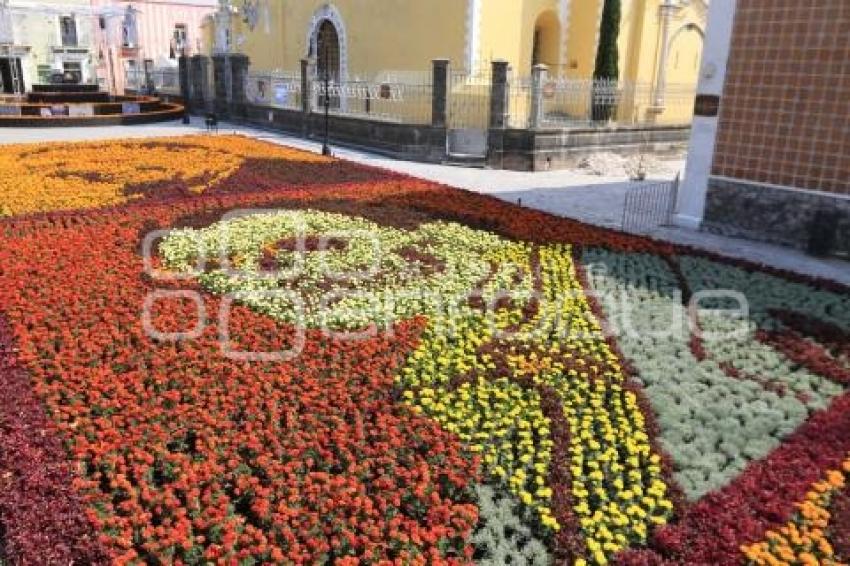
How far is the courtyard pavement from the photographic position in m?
10.7

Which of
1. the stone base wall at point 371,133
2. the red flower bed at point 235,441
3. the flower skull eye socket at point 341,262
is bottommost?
the red flower bed at point 235,441

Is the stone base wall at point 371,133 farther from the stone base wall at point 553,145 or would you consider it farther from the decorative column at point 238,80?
the decorative column at point 238,80

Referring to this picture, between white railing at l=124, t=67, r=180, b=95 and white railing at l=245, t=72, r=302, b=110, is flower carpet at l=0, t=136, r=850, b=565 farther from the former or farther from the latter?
white railing at l=124, t=67, r=180, b=95

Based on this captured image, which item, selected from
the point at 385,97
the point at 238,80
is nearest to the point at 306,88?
the point at 385,97

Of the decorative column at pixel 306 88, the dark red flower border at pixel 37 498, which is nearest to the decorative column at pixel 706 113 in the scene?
the dark red flower border at pixel 37 498

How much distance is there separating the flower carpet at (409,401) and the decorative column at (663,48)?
15039 mm

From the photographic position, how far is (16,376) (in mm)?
5723

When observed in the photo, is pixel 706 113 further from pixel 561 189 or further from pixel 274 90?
pixel 274 90

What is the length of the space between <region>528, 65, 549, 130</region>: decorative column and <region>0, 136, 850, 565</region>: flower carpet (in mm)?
9106

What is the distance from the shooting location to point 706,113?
11.7m

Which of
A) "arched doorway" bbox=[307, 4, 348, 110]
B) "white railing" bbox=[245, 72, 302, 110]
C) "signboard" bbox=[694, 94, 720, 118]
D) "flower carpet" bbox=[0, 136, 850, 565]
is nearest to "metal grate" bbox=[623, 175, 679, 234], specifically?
"signboard" bbox=[694, 94, 720, 118]

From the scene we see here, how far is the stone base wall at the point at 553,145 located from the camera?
18.8 m

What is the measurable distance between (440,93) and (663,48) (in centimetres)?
995

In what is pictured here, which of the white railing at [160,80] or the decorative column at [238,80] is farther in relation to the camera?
the white railing at [160,80]
